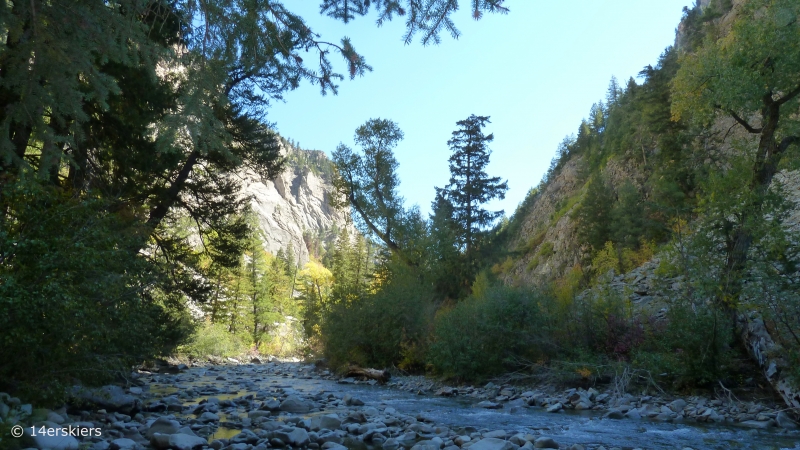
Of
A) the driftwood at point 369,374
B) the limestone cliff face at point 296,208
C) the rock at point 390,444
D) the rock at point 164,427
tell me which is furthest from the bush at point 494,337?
the limestone cliff face at point 296,208

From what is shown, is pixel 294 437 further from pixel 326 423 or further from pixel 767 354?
pixel 767 354

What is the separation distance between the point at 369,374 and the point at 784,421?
1245cm

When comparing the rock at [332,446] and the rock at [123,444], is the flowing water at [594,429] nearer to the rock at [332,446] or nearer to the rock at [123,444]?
the rock at [123,444]

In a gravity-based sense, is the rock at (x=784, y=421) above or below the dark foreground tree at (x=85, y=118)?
below

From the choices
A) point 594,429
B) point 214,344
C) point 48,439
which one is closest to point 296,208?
point 214,344

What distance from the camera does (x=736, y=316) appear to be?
10938 mm

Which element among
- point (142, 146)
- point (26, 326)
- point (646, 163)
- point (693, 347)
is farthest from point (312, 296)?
point (646, 163)

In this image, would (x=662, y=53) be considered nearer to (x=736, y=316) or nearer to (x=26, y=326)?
(x=736, y=316)

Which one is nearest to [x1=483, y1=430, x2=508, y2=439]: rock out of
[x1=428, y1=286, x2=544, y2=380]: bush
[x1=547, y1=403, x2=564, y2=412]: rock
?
[x1=547, y1=403, x2=564, y2=412]: rock

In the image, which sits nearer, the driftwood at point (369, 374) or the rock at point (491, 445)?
the rock at point (491, 445)

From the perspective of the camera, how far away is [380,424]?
7.89 m

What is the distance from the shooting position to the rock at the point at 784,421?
794cm

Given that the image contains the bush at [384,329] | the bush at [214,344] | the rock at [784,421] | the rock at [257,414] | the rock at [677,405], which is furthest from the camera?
the bush at [214,344]

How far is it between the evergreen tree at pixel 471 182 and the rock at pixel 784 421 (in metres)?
23.4
